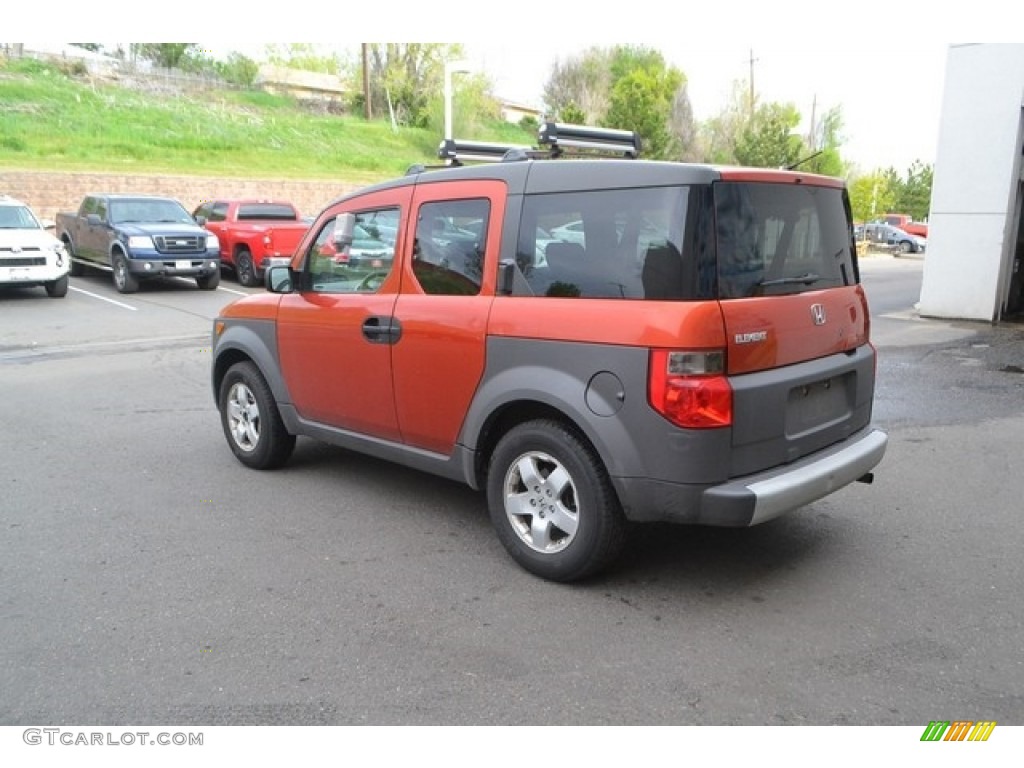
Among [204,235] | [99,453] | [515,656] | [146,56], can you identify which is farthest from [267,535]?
[146,56]

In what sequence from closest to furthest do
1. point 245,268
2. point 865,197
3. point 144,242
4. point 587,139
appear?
1. point 587,139
2. point 144,242
3. point 245,268
4. point 865,197

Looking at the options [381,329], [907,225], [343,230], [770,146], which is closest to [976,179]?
[343,230]

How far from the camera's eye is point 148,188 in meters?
26.9

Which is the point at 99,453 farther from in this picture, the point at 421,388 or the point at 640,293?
the point at 640,293

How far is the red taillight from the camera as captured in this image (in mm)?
3480

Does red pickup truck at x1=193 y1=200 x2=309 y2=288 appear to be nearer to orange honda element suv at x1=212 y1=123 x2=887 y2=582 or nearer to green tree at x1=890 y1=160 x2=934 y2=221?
orange honda element suv at x1=212 y1=123 x2=887 y2=582

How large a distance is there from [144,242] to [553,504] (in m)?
14.1

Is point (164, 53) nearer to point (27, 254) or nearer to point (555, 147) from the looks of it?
point (27, 254)

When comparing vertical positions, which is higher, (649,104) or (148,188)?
(649,104)

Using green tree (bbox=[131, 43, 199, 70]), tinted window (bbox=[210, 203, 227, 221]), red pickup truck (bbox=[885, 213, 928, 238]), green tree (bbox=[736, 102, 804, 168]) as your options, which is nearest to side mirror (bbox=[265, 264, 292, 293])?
tinted window (bbox=[210, 203, 227, 221])

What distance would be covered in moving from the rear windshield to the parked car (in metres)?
41.1

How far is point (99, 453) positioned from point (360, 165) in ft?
108

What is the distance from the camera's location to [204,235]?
16312 mm

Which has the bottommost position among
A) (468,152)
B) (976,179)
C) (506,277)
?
(506,277)
